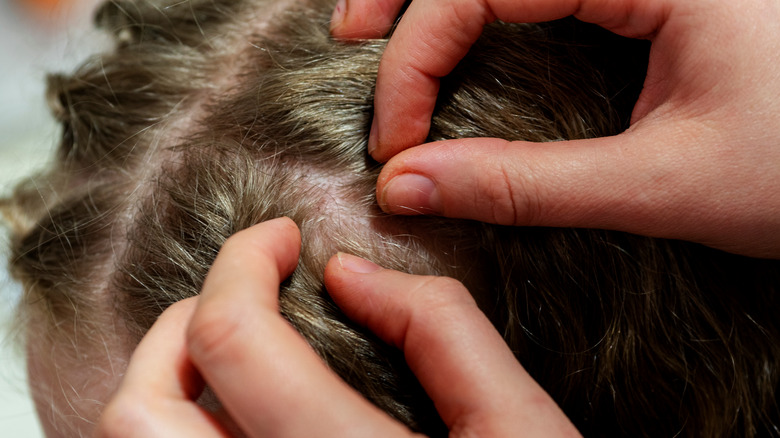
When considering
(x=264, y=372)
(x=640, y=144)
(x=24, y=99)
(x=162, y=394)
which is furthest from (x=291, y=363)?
(x=24, y=99)

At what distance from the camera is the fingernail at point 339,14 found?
2.31 feet

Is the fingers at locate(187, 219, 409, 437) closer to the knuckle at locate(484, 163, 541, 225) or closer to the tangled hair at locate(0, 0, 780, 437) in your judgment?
the tangled hair at locate(0, 0, 780, 437)

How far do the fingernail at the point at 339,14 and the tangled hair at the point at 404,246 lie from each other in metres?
0.03

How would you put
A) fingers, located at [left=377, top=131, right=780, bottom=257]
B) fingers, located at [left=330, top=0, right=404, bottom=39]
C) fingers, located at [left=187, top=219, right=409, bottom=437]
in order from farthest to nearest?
fingers, located at [left=330, top=0, right=404, bottom=39] < fingers, located at [left=377, top=131, right=780, bottom=257] < fingers, located at [left=187, top=219, right=409, bottom=437]

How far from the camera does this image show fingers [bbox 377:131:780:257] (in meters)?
0.58

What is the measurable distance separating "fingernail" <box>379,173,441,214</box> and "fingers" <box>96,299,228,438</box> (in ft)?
0.75

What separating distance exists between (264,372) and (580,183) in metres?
0.34

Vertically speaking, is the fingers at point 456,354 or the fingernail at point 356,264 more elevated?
the fingernail at point 356,264

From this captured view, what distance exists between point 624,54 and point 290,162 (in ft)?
1.31

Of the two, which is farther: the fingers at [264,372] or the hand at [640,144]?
the hand at [640,144]

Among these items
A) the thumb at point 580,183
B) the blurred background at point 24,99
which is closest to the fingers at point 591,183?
the thumb at point 580,183

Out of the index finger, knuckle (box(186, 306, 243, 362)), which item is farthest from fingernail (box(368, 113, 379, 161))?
knuckle (box(186, 306, 243, 362))

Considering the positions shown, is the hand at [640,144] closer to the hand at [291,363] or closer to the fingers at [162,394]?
the hand at [291,363]

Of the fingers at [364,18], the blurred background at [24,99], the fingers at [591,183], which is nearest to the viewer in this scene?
the fingers at [591,183]
